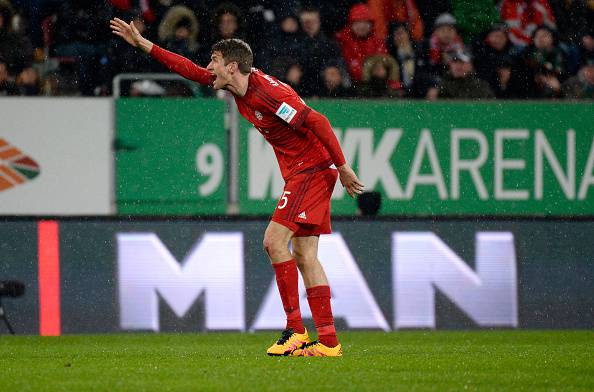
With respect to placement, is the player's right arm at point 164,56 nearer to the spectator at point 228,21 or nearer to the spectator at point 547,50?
the spectator at point 228,21

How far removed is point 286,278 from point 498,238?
394 centimetres

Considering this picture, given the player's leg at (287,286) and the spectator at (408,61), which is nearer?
the player's leg at (287,286)

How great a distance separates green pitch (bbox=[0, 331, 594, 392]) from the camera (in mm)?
6922

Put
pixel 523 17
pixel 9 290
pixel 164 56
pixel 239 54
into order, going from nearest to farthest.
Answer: pixel 239 54 → pixel 164 56 → pixel 9 290 → pixel 523 17

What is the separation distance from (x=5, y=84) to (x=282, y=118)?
565 centimetres

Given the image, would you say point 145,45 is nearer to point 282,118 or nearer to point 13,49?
point 282,118

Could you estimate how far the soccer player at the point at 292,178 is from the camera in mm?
8266

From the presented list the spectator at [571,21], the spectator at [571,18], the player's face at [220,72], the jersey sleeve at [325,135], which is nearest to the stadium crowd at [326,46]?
the spectator at [571,21]

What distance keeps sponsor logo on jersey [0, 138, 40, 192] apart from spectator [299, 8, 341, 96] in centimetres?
289

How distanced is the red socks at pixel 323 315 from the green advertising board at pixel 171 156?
4123mm

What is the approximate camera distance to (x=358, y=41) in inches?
568

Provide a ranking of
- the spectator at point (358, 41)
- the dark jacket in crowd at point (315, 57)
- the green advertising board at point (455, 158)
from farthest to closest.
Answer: the spectator at point (358, 41)
the dark jacket in crowd at point (315, 57)
the green advertising board at point (455, 158)

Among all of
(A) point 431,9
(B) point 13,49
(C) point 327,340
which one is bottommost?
(C) point 327,340

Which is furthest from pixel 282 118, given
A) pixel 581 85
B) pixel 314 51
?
pixel 581 85
